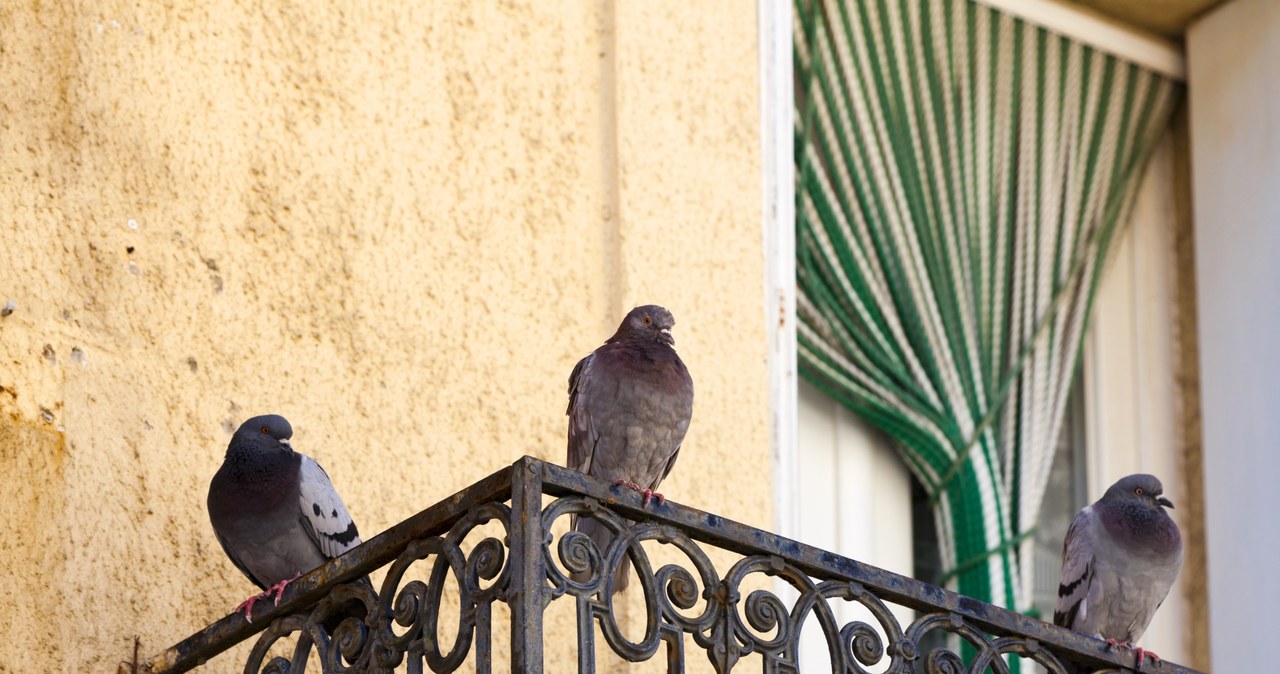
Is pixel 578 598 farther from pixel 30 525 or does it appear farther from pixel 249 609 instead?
pixel 30 525

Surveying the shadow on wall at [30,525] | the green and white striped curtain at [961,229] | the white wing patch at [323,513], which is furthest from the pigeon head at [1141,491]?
the shadow on wall at [30,525]

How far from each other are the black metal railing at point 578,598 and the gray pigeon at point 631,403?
0.69m

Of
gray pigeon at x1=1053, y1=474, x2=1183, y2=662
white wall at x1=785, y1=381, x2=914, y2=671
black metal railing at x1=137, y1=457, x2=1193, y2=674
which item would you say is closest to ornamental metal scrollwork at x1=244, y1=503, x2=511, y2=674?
black metal railing at x1=137, y1=457, x2=1193, y2=674

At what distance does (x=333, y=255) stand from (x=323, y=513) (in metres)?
0.72

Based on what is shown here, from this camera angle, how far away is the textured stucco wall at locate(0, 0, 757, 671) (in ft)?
11.9

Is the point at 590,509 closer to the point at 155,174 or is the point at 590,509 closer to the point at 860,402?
the point at 155,174

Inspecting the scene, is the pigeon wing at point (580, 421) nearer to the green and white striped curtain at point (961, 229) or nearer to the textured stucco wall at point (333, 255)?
the textured stucco wall at point (333, 255)

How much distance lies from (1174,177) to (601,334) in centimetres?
242

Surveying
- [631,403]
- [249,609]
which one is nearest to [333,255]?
[631,403]

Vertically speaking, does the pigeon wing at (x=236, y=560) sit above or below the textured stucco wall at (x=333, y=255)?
below

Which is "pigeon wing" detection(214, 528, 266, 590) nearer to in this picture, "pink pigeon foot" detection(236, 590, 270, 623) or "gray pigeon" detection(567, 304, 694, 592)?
"pink pigeon foot" detection(236, 590, 270, 623)

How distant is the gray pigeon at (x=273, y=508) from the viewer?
354cm

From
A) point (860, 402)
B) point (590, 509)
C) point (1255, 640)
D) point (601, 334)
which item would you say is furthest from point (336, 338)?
point (1255, 640)

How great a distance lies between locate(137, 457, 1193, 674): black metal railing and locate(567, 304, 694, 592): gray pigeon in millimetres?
686
